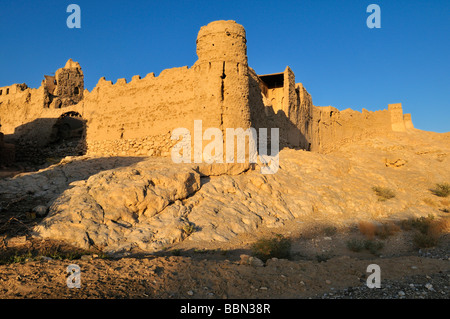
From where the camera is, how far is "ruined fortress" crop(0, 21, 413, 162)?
12.8 metres

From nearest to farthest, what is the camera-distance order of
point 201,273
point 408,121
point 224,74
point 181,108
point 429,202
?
1. point 201,273
2. point 224,74
3. point 429,202
4. point 181,108
5. point 408,121

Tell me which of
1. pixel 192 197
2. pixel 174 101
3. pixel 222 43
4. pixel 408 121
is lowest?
pixel 192 197

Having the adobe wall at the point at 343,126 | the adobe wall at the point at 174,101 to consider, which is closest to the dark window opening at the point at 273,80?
the adobe wall at the point at 343,126

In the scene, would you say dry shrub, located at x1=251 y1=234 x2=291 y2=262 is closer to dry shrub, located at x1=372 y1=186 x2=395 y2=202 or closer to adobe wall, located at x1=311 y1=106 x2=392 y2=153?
dry shrub, located at x1=372 y1=186 x2=395 y2=202

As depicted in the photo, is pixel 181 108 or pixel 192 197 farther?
pixel 181 108

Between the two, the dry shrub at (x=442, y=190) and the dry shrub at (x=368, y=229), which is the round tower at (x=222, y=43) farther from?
the dry shrub at (x=442, y=190)

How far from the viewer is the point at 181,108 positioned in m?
13.8

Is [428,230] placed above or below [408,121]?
below

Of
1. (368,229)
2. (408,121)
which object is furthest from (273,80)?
(408,121)

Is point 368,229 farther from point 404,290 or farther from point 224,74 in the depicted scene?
point 224,74

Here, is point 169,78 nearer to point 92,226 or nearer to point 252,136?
point 252,136

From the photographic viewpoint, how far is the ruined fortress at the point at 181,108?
1278 centimetres
